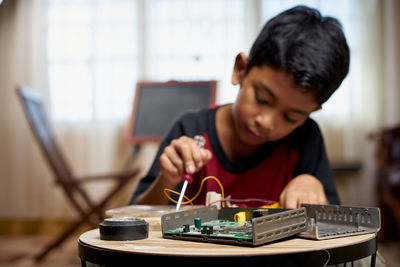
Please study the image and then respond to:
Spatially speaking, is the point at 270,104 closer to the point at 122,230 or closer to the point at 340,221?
the point at 340,221

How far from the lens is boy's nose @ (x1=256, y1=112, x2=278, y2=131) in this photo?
2.59 feet

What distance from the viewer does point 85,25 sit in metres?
3.18

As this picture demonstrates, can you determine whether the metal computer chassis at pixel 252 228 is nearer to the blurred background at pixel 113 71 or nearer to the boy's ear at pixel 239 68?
the boy's ear at pixel 239 68

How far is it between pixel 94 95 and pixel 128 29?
21.0 inches

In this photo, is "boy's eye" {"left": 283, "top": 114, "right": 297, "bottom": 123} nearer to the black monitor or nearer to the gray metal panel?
the gray metal panel

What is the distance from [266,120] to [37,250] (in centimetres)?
224

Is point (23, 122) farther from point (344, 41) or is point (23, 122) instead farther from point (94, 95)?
point (344, 41)

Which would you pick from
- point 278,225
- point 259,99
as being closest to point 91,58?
point 259,99

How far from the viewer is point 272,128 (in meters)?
0.81

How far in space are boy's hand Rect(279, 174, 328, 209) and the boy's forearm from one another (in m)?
0.20

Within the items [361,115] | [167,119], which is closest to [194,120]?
[167,119]

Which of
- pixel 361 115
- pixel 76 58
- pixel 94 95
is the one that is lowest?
pixel 361 115

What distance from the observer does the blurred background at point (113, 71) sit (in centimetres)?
293

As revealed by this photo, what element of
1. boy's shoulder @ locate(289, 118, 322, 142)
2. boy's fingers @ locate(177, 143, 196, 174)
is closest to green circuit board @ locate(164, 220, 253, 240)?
boy's fingers @ locate(177, 143, 196, 174)
